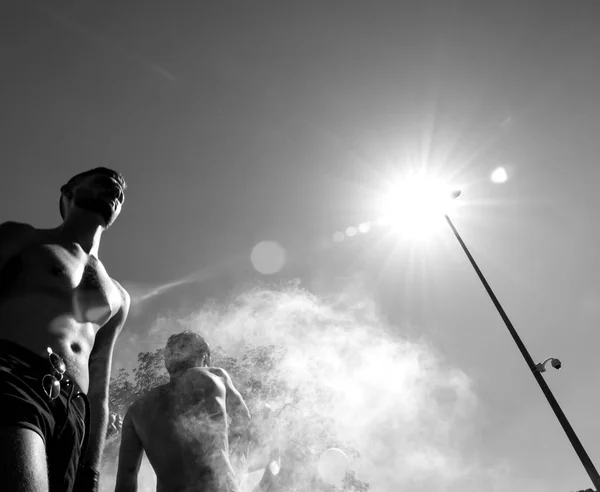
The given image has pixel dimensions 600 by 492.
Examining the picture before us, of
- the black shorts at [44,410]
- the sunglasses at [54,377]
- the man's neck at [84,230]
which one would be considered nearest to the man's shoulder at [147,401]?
the man's neck at [84,230]

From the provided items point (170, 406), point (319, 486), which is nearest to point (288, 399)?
point (319, 486)

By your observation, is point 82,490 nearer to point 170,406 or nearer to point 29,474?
point 29,474

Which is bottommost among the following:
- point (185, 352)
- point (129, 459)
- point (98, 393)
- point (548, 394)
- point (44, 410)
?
point (44, 410)

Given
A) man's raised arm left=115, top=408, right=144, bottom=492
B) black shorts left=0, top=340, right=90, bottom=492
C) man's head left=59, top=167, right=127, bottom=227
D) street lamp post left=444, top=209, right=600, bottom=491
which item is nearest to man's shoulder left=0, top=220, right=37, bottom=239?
man's head left=59, top=167, right=127, bottom=227

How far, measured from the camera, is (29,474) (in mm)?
1174

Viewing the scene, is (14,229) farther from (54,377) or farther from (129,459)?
(129,459)

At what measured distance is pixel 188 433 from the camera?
3.08m

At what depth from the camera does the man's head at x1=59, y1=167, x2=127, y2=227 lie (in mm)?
2395

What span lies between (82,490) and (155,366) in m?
14.3

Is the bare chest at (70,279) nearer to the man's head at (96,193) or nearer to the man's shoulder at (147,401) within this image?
the man's head at (96,193)

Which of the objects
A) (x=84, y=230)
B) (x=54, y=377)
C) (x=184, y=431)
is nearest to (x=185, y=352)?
(x=184, y=431)

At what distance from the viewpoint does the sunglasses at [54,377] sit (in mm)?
1439

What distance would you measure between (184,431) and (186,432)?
19mm

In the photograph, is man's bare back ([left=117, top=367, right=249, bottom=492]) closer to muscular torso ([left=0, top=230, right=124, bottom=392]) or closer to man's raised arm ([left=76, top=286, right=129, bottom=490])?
man's raised arm ([left=76, top=286, right=129, bottom=490])
